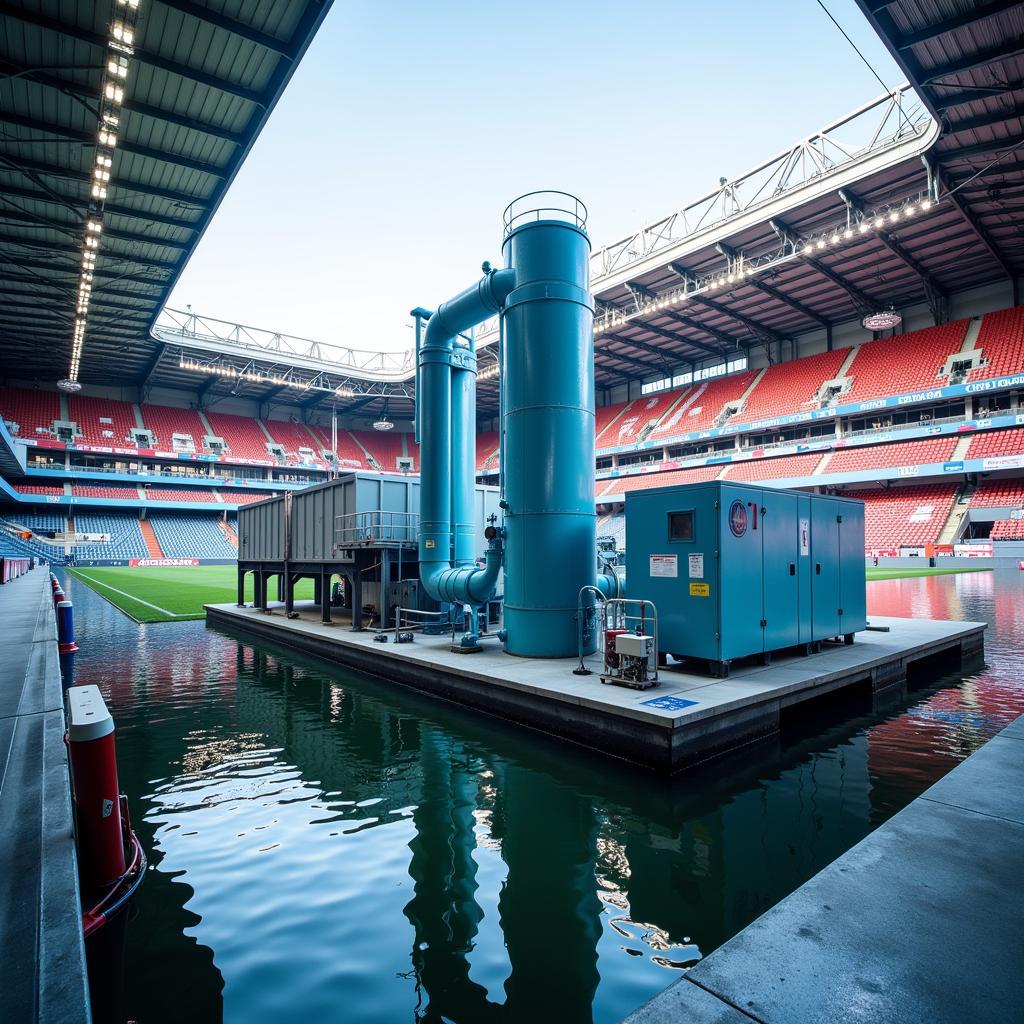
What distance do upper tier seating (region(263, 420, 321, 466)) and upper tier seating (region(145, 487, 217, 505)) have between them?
669 centimetres

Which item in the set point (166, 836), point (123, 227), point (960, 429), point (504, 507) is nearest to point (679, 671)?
point (504, 507)

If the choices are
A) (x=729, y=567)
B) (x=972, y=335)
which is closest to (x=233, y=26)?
(x=729, y=567)

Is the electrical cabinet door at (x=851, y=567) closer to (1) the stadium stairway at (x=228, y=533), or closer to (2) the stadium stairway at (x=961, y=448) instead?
(2) the stadium stairway at (x=961, y=448)

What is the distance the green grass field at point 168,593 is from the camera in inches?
725

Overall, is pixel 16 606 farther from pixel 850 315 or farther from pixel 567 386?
pixel 850 315

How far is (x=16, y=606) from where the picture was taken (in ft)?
50.8

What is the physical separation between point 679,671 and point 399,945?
5267mm

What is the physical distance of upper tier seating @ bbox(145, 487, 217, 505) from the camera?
168 ft

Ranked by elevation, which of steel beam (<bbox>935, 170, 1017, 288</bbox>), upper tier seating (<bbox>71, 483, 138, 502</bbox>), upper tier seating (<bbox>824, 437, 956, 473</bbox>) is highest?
steel beam (<bbox>935, 170, 1017, 288</bbox>)

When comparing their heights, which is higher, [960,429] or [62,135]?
[62,135]

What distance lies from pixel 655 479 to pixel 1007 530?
21.7m

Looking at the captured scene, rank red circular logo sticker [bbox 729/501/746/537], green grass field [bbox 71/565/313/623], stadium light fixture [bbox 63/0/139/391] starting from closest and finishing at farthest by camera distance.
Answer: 1. red circular logo sticker [bbox 729/501/746/537]
2. stadium light fixture [bbox 63/0/139/391]
3. green grass field [bbox 71/565/313/623]

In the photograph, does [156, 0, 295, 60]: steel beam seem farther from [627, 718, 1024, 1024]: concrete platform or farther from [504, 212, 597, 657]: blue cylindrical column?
[627, 718, 1024, 1024]: concrete platform

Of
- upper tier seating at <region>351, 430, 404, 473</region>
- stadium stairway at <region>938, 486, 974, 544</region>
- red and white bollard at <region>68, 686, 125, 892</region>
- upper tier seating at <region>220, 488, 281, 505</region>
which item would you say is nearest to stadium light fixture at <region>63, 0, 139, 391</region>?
red and white bollard at <region>68, 686, 125, 892</region>
